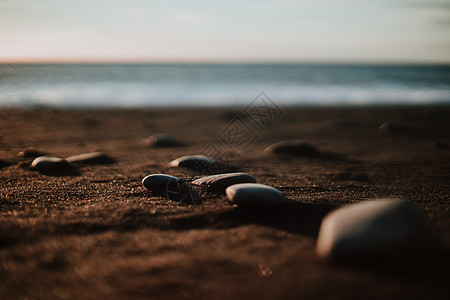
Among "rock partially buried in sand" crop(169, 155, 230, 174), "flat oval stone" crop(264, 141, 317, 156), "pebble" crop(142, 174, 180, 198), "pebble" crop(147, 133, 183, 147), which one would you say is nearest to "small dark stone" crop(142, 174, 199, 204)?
"pebble" crop(142, 174, 180, 198)

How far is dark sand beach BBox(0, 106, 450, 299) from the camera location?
1383 millimetres

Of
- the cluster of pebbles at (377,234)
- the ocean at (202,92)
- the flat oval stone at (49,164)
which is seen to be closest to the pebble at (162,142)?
the flat oval stone at (49,164)

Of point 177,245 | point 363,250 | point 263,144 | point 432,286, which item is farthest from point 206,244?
point 263,144

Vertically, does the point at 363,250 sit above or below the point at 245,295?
above

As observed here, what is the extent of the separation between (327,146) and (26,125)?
673 centimetres

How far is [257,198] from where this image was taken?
7.14ft

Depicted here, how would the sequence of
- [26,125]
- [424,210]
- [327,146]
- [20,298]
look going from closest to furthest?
1. [20,298]
2. [424,210]
3. [327,146]
4. [26,125]

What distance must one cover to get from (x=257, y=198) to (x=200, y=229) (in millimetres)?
467

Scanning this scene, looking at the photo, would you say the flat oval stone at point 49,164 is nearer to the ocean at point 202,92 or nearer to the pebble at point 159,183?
the pebble at point 159,183

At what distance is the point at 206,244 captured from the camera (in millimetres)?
1806

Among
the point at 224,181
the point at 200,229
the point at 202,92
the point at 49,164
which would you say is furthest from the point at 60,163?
the point at 202,92

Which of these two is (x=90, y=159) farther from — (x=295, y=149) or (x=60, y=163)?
(x=295, y=149)

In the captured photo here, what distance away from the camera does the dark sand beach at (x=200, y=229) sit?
1383 millimetres

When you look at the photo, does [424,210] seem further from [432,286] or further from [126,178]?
[126,178]
